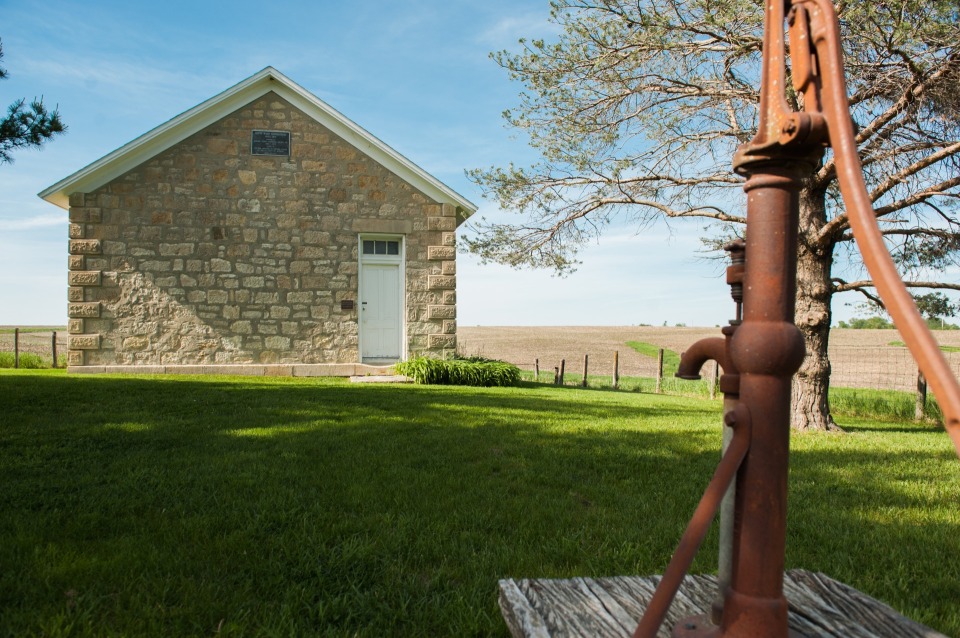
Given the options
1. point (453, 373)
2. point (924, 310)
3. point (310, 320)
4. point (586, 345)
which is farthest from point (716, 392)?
point (586, 345)

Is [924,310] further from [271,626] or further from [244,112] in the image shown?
[244,112]

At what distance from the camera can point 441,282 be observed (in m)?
12.5

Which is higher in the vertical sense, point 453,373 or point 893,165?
point 893,165

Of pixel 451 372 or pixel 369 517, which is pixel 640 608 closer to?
pixel 369 517

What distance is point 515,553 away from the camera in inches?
107

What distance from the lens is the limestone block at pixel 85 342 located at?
11594 mm

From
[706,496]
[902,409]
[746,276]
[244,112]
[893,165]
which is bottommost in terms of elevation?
[902,409]

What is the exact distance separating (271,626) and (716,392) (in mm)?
13326

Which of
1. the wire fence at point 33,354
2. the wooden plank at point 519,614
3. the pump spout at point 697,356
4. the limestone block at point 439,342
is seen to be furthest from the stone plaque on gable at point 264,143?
the pump spout at point 697,356

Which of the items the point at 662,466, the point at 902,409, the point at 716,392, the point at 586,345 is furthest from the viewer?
the point at 586,345

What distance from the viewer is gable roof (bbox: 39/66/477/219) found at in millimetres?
11484

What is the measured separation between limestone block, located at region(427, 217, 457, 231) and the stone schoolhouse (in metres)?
0.18

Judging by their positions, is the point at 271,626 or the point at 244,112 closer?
the point at 271,626

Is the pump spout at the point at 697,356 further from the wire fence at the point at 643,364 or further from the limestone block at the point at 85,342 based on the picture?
the wire fence at the point at 643,364
